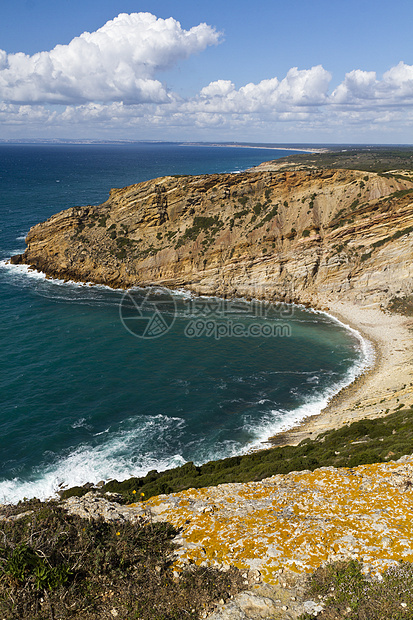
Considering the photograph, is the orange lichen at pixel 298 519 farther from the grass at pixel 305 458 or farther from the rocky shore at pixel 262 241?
the rocky shore at pixel 262 241

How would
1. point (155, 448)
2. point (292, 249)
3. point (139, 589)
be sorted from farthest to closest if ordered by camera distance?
point (292, 249) < point (155, 448) < point (139, 589)

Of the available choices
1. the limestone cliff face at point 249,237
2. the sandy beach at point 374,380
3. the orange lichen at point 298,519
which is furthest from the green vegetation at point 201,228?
the orange lichen at point 298,519

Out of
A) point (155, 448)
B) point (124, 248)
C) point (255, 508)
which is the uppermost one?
point (124, 248)

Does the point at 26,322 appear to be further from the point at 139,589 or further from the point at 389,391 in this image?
the point at 139,589

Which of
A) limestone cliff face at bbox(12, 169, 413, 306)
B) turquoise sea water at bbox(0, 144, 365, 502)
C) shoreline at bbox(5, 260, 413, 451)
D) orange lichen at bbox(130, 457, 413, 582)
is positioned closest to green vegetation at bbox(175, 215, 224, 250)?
limestone cliff face at bbox(12, 169, 413, 306)

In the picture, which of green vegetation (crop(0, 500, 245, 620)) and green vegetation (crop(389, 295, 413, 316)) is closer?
green vegetation (crop(0, 500, 245, 620))

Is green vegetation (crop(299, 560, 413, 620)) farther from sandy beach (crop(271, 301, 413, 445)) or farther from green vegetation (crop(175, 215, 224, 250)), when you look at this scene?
green vegetation (crop(175, 215, 224, 250))

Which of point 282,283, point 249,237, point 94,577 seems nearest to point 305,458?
point 94,577

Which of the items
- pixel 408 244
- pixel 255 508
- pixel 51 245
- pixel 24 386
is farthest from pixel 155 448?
pixel 51 245
